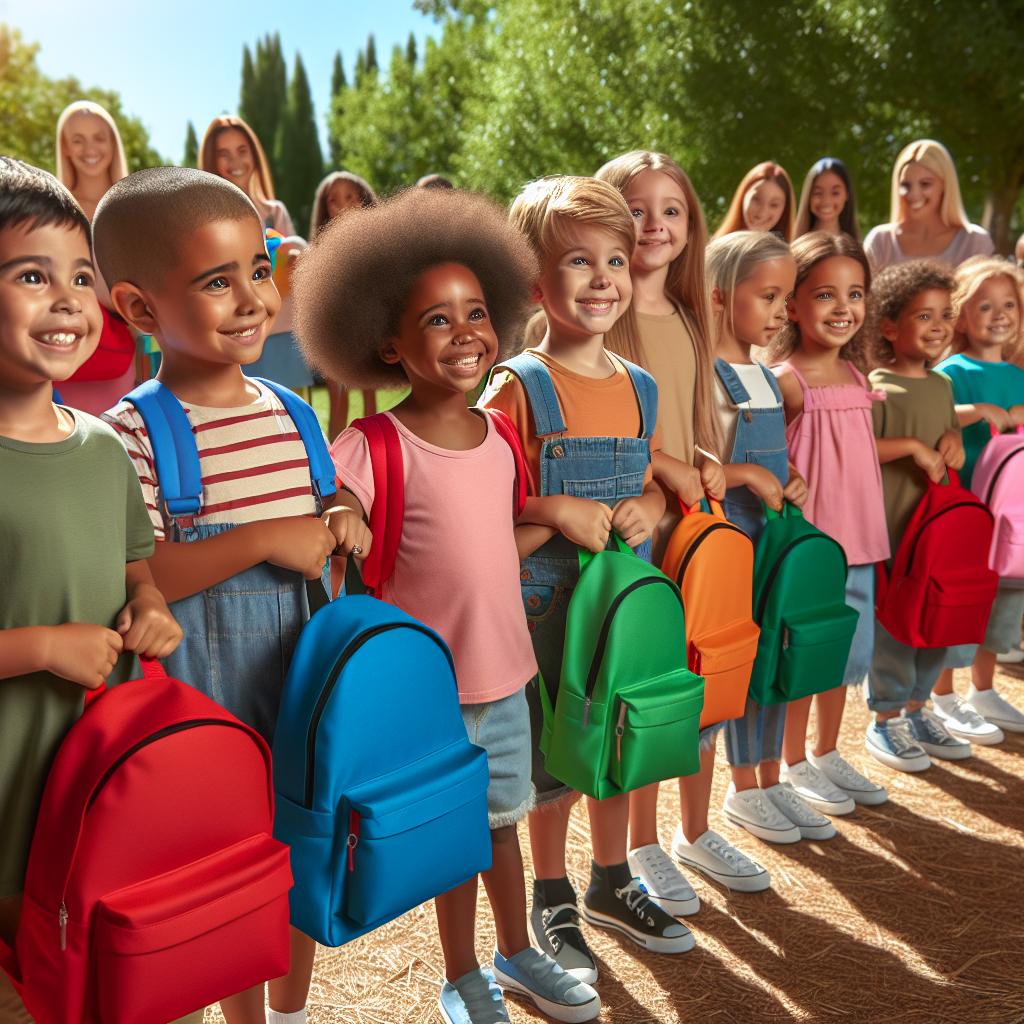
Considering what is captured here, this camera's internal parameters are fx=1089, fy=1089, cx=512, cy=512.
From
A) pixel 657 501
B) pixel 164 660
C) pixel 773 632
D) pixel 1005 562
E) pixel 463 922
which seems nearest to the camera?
pixel 164 660

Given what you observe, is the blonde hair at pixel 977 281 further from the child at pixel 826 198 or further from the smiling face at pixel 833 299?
the child at pixel 826 198

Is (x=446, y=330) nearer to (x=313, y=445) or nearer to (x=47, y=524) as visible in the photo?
(x=313, y=445)

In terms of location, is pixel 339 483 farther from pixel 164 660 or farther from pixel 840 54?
pixel 840 54

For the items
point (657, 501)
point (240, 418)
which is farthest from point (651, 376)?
point (240, 418)

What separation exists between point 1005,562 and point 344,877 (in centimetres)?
294

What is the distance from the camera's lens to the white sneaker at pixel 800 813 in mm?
3561

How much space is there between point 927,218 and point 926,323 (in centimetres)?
198

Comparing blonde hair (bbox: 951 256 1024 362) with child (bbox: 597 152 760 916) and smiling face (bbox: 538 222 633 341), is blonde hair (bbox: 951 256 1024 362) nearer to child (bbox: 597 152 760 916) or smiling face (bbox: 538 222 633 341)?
child (bbox: 597 152 760 916)

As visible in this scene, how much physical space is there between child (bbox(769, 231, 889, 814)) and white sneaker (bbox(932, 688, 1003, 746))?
1052 millimetres

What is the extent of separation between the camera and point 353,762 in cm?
196

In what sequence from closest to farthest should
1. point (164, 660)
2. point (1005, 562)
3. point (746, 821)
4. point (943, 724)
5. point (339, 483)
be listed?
point (164, 660) → point (339, 483) → point (746, 821) → point (1005, 562) → point (943, 724)

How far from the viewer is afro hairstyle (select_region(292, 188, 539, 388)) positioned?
232cm

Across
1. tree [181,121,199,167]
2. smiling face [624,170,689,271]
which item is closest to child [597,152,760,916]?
smiling face [624,170,689,271]

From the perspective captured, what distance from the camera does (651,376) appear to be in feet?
9.42
